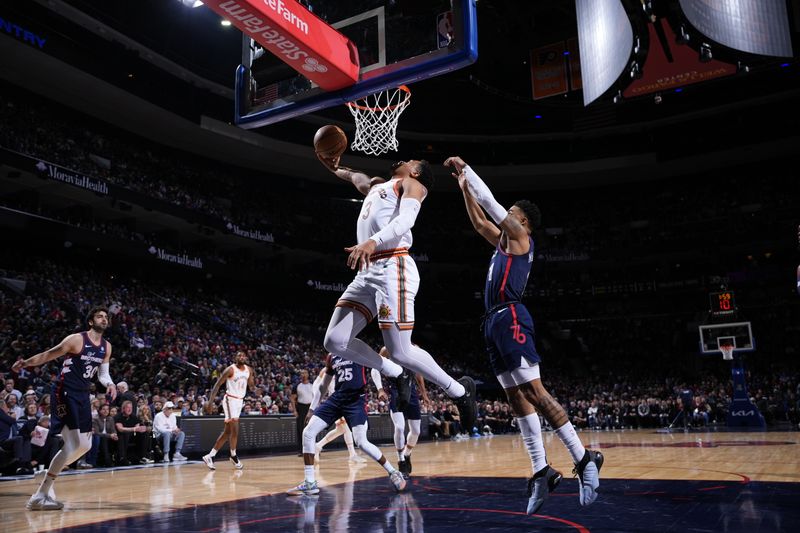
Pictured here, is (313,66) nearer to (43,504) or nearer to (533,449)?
(533,449)

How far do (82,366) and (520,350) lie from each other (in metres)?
4.67

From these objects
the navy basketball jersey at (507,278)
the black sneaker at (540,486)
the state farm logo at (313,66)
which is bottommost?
the black sneaker at (540,486)

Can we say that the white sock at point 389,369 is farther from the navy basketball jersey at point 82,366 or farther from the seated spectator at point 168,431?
the seated spectator at point 168,431

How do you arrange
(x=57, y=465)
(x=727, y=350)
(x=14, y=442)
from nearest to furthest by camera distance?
(x=57, y=465) < (x=14, y=442) < (x=727, y=350)

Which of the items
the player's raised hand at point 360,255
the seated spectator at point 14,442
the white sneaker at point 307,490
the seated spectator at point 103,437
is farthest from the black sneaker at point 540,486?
the seated spectator at point 103,437

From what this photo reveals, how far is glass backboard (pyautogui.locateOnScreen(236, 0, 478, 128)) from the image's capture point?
6.88 m

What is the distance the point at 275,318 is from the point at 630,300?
1911 cm

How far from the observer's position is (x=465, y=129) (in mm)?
33062

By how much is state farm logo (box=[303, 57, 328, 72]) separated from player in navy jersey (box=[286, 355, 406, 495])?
3303 mm

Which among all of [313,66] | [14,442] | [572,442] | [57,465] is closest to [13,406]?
[14,442]

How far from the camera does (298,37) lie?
6.88 meters

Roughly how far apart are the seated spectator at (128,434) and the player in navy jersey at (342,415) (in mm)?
6475

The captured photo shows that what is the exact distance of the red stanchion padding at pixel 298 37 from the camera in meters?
6.45

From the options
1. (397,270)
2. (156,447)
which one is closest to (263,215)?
(156,447)
